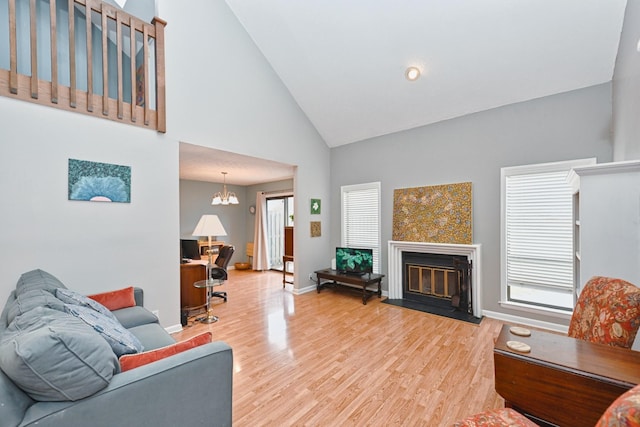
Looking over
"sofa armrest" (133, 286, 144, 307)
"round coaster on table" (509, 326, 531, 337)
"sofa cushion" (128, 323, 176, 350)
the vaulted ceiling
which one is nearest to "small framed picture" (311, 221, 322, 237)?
the vaulted ceiling

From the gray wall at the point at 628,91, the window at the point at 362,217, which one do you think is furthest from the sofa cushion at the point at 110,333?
the window at the point at 362,217

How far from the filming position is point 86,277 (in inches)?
106

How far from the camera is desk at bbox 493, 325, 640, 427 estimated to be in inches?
47.6

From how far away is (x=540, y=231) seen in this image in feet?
11.1

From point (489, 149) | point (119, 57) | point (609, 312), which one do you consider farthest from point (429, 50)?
point (119, 57)

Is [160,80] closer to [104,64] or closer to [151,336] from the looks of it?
[104,64]

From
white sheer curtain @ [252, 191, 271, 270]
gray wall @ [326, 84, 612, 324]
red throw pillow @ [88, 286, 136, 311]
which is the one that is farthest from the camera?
white sheer curtain @ [252, 191, 271, 270]

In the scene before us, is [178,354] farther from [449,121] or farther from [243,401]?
[449,121]

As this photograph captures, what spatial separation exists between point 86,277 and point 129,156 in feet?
4.29

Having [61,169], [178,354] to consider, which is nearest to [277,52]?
[61,169]

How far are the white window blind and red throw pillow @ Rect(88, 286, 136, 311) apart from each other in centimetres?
444

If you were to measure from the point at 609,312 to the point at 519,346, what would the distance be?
1.84ft

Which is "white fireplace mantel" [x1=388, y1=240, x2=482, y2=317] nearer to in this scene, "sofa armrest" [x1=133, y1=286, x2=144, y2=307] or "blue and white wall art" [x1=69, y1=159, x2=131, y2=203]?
"sofa armrest" [x1=133, y1=286, x2=144, y2=307]

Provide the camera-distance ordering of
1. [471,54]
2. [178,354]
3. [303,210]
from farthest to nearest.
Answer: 1. [303,210]
2. [471,54]
3. [178,354]
